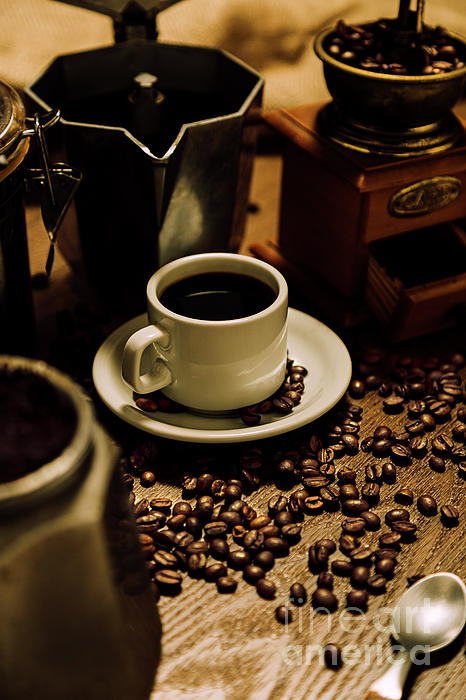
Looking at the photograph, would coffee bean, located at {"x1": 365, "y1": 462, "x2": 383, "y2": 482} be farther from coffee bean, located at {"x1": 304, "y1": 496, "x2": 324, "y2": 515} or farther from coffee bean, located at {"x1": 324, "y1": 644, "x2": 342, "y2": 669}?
coffee bean, located at {"x1": 324, "y1": 644, "x2": 342, "y2": 669}

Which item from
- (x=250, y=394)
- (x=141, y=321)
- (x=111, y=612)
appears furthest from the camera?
(x=141, y=321)

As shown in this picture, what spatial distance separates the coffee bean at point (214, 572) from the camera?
708 mm

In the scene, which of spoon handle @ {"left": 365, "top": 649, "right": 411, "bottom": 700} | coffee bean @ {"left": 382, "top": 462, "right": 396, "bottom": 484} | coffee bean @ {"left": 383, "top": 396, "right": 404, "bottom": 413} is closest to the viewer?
spoon handle @ {"left": 365, "top": 649, "right": 411, "bottom": 700}

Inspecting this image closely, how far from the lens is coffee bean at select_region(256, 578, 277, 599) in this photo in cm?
69

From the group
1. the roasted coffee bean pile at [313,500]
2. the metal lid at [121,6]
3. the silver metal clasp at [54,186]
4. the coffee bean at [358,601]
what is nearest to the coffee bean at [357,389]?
the roasted coffee bean pile at [313,500]

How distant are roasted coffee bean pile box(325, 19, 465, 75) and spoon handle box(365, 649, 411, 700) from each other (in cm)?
68

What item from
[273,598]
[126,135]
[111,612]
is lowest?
[273,598]

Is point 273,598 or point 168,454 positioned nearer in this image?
point 273,598

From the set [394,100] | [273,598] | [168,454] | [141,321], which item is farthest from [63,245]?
[273,598]

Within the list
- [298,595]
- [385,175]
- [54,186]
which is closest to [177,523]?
[298,595]

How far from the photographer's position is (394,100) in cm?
90

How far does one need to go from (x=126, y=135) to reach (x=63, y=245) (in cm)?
26

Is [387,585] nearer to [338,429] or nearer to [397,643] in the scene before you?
[397,643]

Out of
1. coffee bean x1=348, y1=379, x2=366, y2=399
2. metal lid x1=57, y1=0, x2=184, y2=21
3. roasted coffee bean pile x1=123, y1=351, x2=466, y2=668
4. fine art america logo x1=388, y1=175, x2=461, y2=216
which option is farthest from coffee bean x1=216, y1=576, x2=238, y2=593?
metal lid x1=57, y1=0, x2=184, y2=21
